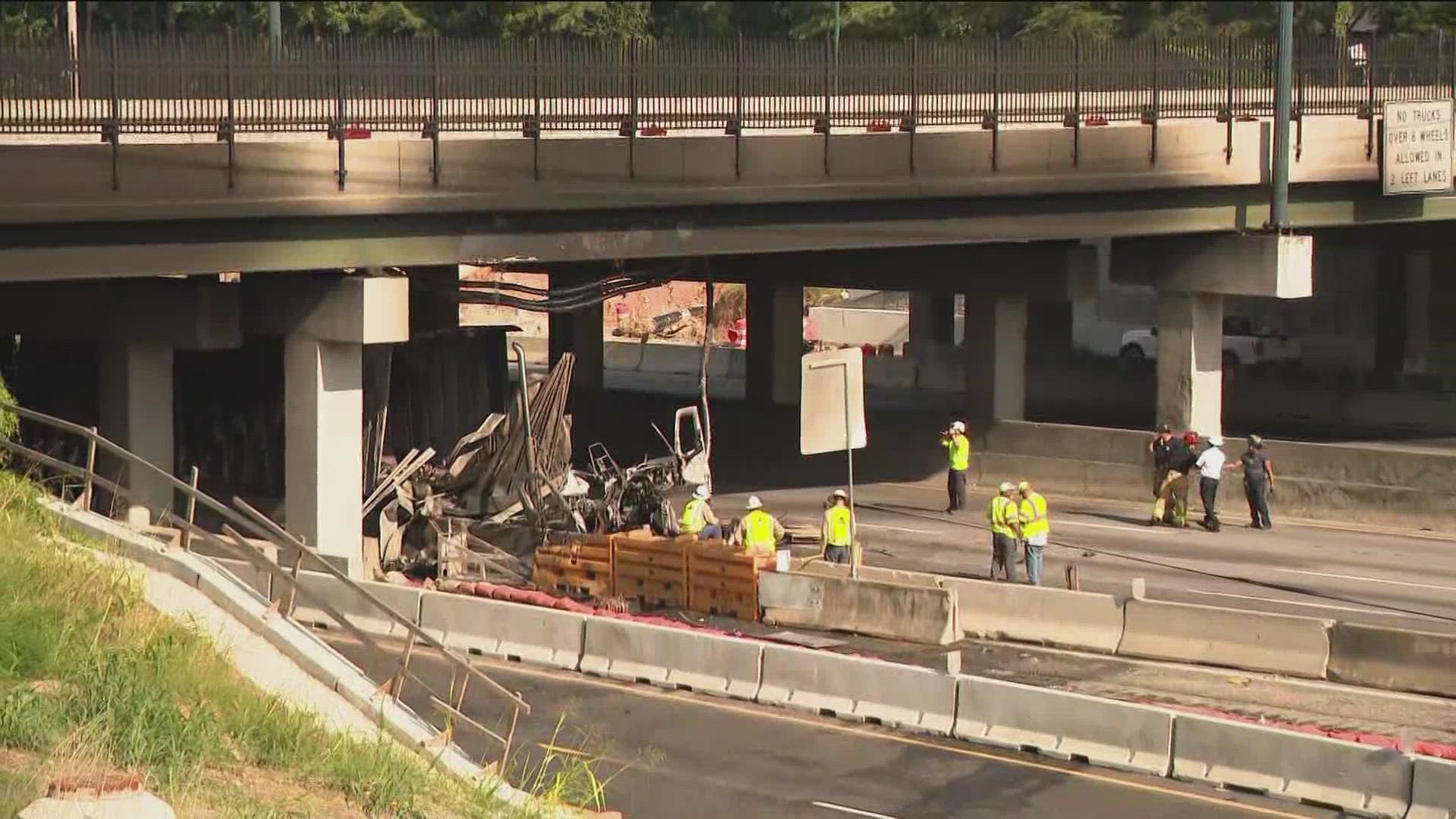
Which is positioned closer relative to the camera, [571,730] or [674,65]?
[571,730]

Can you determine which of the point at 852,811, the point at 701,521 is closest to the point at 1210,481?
the point at 701,521

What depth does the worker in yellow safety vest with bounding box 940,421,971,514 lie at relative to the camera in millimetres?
35375

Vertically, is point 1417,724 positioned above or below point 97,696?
below

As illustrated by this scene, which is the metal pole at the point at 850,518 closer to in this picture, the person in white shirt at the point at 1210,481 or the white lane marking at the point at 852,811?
the white lane marking at the point at 852,811

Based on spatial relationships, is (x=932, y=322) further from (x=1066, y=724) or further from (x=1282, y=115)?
(x=1066, y=724)

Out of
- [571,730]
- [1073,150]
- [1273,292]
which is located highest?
[1073,150]

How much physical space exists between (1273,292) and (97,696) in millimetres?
27731

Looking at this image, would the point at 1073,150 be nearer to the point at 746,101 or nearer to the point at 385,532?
the point at 746,101

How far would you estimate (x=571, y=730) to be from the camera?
20656 mm

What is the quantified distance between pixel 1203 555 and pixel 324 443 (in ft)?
42.9

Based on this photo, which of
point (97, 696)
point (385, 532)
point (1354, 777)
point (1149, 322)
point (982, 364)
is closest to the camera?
point (97, 696)

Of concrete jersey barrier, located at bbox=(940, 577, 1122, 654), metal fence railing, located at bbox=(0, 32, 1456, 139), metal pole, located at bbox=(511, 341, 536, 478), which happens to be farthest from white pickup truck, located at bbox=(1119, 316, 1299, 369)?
concrete jersey barrier, located at bbox=(940, 577, 1122, 654)

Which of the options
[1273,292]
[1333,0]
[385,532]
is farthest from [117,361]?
[1333,0]

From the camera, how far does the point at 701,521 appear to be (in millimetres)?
28469
